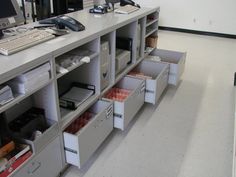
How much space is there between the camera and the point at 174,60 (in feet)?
9.81

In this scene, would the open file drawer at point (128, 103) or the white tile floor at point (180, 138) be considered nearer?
the white tile floor at point (180, 138)

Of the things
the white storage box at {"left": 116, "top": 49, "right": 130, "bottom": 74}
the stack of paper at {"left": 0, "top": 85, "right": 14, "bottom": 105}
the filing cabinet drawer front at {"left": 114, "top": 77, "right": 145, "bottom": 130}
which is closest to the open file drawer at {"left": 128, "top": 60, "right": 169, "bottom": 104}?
the filing cabinet drawer front at {"left": 114, "top": 77, "right": 145, "bottom": 130}

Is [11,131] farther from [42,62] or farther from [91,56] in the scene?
[91,56]

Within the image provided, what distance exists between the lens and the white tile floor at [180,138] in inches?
68.2

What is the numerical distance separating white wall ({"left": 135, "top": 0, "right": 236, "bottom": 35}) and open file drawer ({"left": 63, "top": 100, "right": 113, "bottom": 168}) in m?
3.89

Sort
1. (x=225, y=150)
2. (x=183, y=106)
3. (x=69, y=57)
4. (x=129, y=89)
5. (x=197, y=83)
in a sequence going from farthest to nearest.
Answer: (x=197, y=83) → (x=183, y=106) → (x=129, y=89) → (x=225, y=150) → (x=69, y=57)

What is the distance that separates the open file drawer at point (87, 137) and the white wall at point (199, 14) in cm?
389

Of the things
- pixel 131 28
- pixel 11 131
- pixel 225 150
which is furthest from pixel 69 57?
pixel 225 150

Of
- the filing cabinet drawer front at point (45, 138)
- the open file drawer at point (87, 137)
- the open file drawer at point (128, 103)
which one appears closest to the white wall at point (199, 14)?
the open file drawer at point (128, 103)

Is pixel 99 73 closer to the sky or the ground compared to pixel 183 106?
closer to the sky

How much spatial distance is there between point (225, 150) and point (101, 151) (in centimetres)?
95

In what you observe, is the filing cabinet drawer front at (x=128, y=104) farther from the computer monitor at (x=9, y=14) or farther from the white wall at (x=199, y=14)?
the white wall at (x=199, y=14)

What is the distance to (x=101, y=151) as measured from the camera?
1.90 meters

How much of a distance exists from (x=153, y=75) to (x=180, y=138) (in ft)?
2.75
